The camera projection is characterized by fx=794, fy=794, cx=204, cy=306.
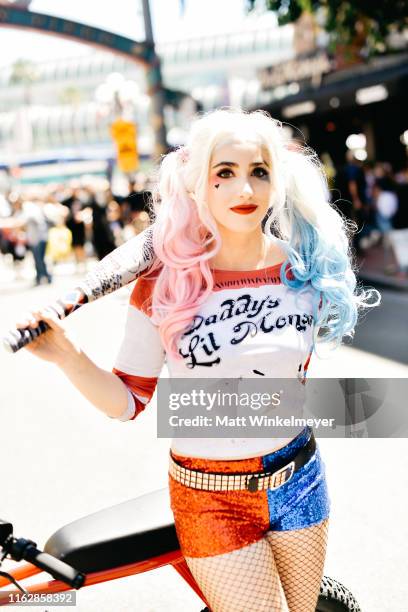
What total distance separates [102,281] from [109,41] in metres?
16.6

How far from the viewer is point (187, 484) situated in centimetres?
205

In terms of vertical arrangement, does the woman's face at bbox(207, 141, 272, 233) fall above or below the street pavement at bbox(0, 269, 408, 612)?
above

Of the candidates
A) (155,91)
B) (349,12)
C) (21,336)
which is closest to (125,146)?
(155,91)

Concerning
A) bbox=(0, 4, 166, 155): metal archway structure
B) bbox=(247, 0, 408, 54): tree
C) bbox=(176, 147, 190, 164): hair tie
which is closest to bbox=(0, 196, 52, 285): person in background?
bbox=(0, 4, 166, 155): metal archway structure

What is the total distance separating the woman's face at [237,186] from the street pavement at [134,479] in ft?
1.64

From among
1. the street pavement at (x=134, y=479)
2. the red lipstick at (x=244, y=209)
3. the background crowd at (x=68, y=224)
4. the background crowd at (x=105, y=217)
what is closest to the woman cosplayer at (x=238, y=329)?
the red lipstick at (x=244, y=209)

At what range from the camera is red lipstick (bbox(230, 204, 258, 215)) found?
213cm

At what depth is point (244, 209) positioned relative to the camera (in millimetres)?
2141

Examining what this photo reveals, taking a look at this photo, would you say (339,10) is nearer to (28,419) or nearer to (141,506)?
(28,419)

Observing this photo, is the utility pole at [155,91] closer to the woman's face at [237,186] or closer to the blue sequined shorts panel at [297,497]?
the woman's face at [237,186]

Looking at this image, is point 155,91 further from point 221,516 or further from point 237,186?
point 221,516

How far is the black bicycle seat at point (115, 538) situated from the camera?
193 centimetres

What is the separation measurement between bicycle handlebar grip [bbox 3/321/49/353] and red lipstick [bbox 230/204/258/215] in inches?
26.3

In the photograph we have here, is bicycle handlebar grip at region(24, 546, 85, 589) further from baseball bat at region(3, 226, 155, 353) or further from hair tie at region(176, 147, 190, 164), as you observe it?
hair tie at region(176, 147, 190, 164)
